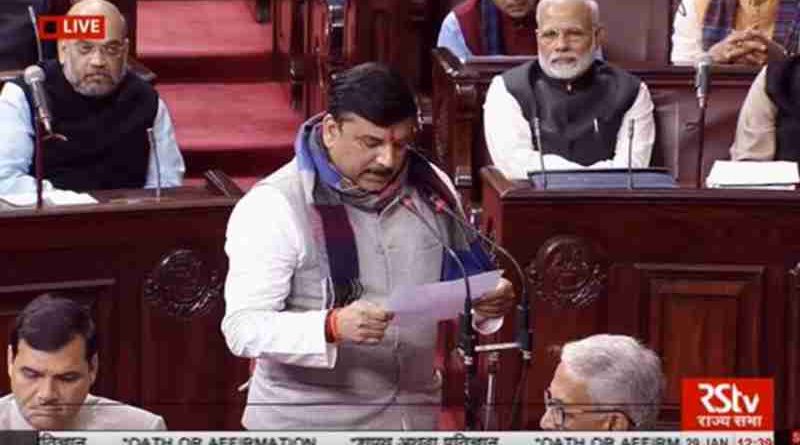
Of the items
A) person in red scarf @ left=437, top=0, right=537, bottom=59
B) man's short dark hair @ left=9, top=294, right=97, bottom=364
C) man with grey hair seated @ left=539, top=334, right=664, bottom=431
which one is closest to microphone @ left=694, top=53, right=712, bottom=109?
person in red scarf @ left=437, top=0, right=537, bottom=59

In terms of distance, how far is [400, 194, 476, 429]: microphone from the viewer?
12.3 feet

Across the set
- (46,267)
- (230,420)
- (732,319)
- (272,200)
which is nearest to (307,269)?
(272,200)

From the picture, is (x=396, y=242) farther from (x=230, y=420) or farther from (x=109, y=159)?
(x=109, y=159)

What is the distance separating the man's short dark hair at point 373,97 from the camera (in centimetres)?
417

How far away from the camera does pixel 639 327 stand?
5.69m

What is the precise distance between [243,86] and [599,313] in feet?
11.7

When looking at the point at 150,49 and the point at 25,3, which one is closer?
the point at 25,3

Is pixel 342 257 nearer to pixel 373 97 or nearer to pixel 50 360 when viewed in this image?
pixel 373 97

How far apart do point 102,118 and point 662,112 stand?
5.45 ft

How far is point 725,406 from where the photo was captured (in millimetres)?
3027

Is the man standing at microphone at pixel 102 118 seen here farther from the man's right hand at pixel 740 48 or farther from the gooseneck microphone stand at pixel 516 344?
Answer: the gooseneck microphone stand at pixel 516 344

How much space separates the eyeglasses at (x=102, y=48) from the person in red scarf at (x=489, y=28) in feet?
4.52

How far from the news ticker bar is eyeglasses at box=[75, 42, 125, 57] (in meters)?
3.17

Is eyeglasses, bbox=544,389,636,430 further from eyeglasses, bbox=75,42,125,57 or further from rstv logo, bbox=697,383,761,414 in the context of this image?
eyeglasses, bbox=75,42,125,57
